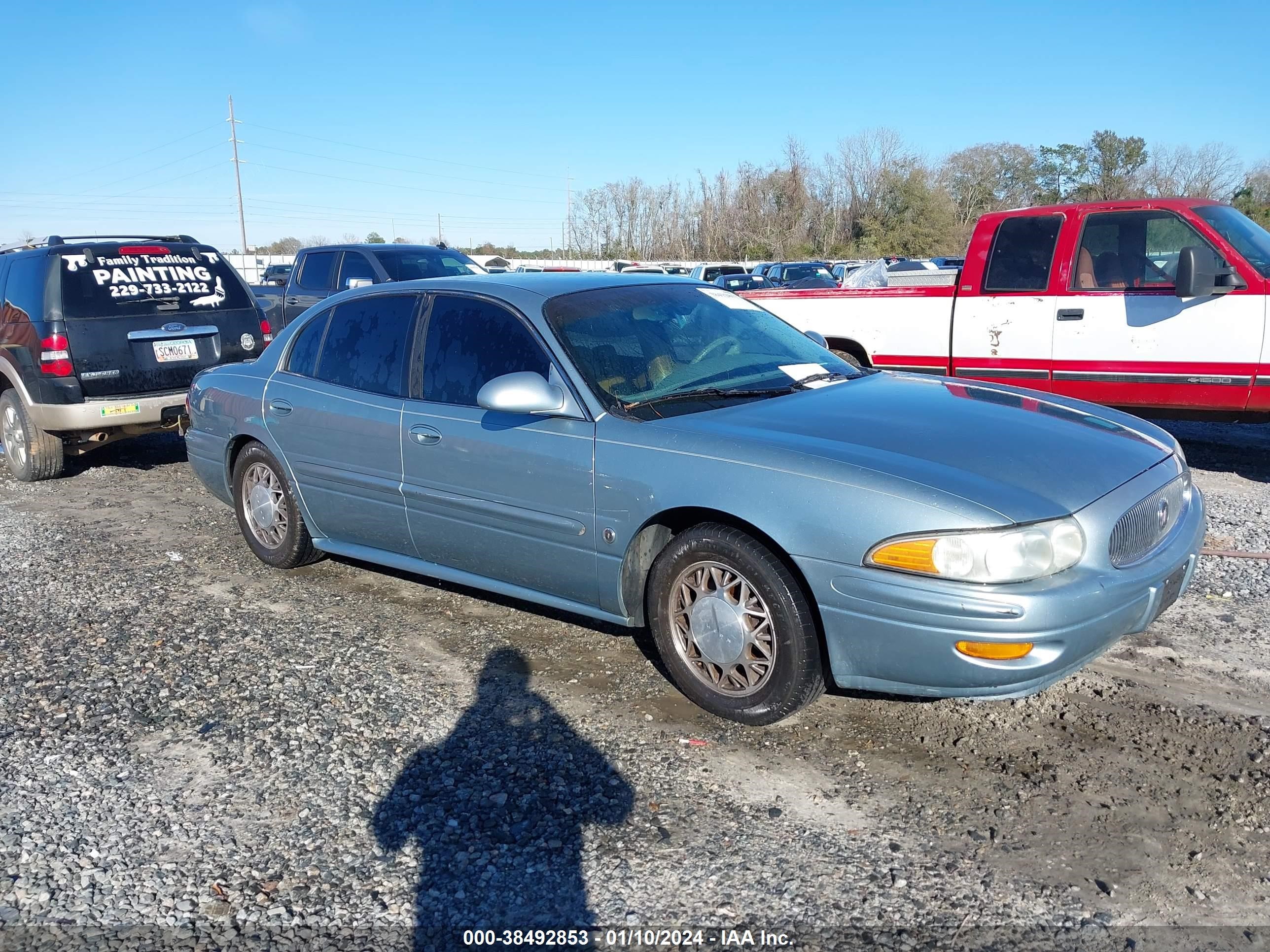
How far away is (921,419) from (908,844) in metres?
1.64

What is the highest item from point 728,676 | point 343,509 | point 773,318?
point 773,318

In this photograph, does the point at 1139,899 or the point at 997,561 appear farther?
the point at 997,561

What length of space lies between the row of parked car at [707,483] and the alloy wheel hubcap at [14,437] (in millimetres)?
3146

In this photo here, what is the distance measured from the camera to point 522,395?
412 cm

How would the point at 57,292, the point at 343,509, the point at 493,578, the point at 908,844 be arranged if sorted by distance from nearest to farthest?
the point at 908,844 → the point at 493,578 → the point at 343,509 → the point at 57,292

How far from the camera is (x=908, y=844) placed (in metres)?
3.10

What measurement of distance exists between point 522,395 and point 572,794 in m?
1.56

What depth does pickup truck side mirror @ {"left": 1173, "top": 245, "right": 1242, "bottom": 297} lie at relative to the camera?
7.08 m

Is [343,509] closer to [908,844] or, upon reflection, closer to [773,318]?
[773,318]

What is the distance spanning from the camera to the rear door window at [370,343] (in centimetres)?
502

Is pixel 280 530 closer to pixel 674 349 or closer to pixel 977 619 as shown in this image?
pixel 674 349

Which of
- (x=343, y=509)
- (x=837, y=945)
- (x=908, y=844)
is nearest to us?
(x=837, y=945)

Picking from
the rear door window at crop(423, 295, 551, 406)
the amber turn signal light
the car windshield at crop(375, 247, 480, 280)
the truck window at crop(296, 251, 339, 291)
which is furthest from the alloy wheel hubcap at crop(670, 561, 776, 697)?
the truck window at crop(296, 251, 339, 291)

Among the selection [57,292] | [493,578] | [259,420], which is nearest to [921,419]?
[493,578]
